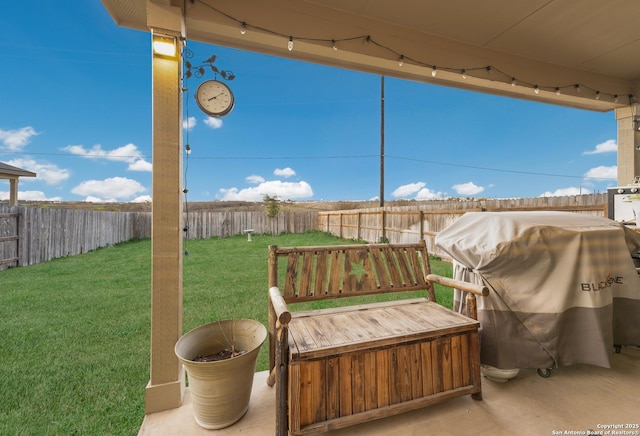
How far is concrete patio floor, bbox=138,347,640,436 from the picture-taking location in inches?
53.6

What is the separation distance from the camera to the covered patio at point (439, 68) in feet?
4.94

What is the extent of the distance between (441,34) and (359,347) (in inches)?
115

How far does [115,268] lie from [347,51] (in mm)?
5638

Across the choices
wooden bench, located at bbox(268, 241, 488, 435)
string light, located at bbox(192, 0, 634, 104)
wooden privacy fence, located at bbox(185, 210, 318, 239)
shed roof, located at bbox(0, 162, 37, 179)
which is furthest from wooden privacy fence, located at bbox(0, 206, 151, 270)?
wooden bench, located at bbox(268, 241, 488, 435)

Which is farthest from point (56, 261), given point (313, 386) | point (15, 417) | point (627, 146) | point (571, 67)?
point (627, 146)

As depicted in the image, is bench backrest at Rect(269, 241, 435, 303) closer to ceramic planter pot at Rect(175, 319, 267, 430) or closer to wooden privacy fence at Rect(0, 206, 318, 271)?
ceramic planter pot at Rect(175, 319, 267, 430)

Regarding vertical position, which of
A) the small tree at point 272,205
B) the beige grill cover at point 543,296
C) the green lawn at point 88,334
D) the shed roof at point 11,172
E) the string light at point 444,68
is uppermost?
the string light at point 444,68

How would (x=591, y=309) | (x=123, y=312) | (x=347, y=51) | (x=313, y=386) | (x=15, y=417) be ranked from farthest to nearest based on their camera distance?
1. (x=123, y=312)
2. (x=347, y=51)
3. (x=591, y=309)
4. (x=15, y=417)
5. (x=313, y=386)

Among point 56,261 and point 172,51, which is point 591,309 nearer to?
point 172,51

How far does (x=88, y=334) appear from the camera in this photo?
2.48 meters

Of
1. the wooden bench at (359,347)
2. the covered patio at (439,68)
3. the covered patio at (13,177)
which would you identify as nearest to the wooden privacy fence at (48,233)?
the covered patio at (13,177)

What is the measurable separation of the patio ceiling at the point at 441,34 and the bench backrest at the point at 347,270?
1731mm

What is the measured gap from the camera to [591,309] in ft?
5.29

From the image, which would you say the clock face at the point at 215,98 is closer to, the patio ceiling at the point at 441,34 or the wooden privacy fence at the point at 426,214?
the patio ceiling at the point at 441,34
